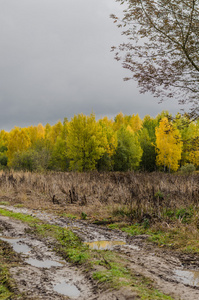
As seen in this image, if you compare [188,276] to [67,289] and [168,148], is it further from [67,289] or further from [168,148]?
[168,148]

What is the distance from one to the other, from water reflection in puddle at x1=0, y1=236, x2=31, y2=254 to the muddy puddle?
10.9ft

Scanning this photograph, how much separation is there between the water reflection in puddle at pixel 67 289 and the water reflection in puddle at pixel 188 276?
6.27 ft

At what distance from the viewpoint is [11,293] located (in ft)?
13.9

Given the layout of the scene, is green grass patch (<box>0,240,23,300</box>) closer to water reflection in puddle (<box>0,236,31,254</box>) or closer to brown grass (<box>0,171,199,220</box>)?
water reflection in puddle (<box>0,236,31,254</box>)

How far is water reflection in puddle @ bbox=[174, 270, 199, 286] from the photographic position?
518 centimetres

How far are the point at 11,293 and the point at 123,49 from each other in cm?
665

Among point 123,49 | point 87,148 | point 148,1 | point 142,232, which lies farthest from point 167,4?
point 87,148

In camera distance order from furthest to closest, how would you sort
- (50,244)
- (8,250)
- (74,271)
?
(50,244)
(8,250)
(74,271)

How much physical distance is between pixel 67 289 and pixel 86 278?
478mm

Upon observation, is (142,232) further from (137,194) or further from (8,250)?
(8,250)

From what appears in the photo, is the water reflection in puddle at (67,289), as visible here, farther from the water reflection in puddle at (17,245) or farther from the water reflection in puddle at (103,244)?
the water reflection in puddle at (103,244)

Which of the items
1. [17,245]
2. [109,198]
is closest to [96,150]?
[109,198]

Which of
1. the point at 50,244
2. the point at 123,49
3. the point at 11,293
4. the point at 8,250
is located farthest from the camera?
the point at 123,49

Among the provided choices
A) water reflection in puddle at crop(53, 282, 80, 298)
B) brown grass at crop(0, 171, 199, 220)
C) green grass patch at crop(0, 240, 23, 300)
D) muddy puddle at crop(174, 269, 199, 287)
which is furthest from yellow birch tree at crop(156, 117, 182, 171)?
water reflection in puddle at crop(53, 282, 80, 298)
